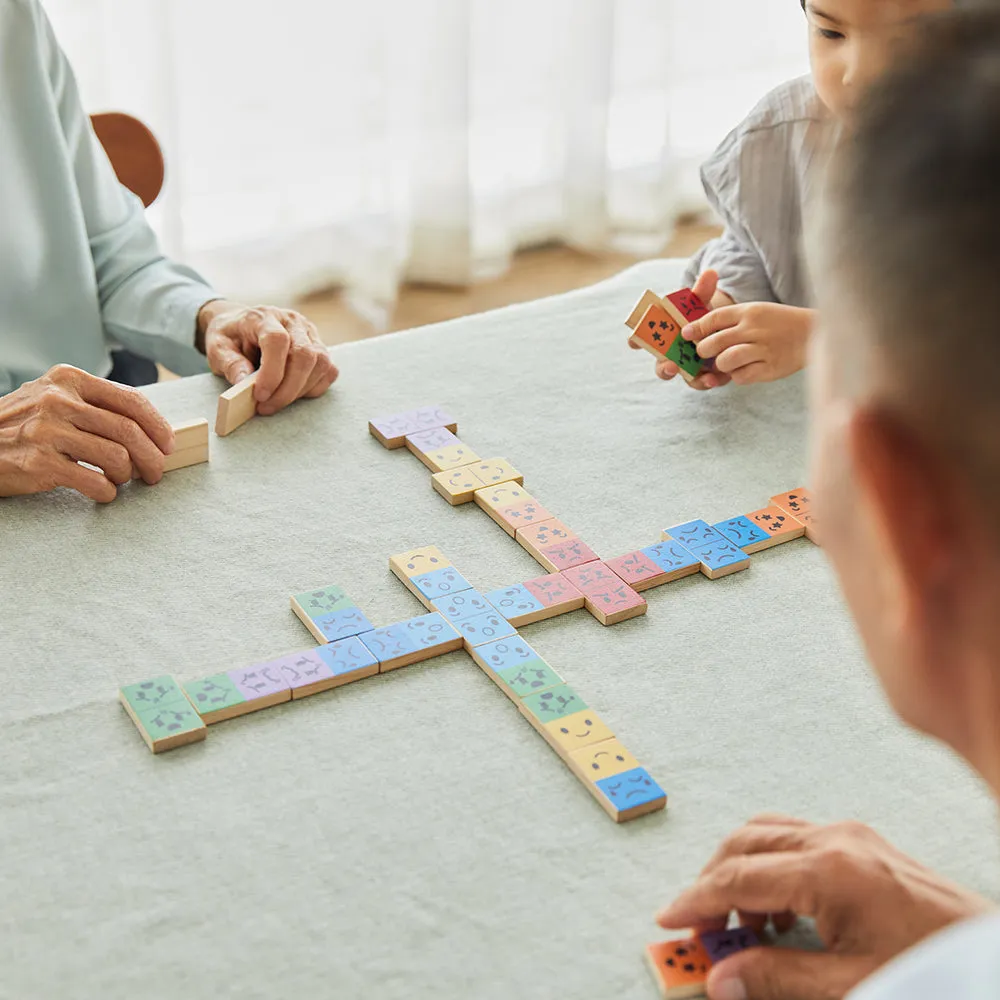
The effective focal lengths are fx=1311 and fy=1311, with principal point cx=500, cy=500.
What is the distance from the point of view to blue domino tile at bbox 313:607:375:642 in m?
1.08

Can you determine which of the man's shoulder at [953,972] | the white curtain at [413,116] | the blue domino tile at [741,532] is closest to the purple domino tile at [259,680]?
the blue domino tile at [741,532]

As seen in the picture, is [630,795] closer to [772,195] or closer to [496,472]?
[496,472]

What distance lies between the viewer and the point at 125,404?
1.32 m

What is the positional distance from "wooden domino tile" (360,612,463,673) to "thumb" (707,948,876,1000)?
0.38m

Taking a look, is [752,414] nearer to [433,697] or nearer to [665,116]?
[433,697]

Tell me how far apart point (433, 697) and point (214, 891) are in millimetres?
250

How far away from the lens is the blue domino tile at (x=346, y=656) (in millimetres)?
1040

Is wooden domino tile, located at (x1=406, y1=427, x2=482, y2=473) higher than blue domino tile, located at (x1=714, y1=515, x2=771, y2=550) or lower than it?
higher

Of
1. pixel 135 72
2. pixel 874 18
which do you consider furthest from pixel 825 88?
pixel 135 72

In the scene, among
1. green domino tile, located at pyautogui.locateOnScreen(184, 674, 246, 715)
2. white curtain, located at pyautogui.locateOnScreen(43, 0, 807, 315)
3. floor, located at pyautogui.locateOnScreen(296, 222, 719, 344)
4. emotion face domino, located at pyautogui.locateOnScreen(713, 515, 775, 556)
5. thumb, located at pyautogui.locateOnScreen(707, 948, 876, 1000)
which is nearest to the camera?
thumb, located at pyautogui.locateOnScreen(707, 948, 876, 1000)

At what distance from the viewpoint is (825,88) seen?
1513mm

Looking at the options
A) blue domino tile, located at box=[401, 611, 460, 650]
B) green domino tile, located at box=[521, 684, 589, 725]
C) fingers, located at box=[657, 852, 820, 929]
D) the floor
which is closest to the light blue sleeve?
blue domino tile, located at box=[401, 611, 460, 650]

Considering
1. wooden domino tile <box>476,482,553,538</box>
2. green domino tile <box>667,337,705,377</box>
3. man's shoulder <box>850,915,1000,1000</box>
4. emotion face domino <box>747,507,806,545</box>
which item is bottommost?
emotion face domino <box>747,507,806,545</box>

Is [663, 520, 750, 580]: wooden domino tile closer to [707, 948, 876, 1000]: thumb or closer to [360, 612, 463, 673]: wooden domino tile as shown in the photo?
[360, 612, 463, 673]: wooden domino tile
